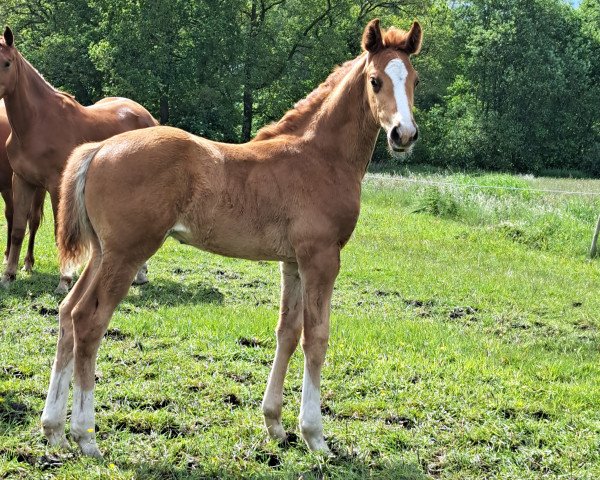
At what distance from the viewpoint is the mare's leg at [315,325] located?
3.69 m

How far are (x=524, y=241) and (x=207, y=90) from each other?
80.3 feet

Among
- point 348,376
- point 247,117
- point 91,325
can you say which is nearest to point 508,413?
point 348,376

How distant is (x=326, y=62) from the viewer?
36562 millimetres

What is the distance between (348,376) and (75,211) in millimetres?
2325

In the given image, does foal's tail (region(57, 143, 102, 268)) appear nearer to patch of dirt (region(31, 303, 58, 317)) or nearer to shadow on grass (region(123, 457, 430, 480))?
shadow on grass (region(123, 457, 430, 480))

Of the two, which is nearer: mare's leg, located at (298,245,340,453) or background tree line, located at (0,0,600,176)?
mare's leg, located at (298,245,340,453)

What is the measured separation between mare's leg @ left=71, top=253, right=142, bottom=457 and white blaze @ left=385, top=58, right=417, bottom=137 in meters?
1.62

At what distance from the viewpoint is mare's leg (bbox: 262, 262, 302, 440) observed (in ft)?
12.7

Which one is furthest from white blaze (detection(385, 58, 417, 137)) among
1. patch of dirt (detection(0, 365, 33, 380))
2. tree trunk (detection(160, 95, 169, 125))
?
tree trunk (detection(160, 95, 169, 125))

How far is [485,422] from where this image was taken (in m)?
4.13

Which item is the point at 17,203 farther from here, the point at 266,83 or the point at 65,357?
the point at 266,83

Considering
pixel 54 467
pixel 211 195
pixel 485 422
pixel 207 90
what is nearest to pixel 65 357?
pixel 54 467

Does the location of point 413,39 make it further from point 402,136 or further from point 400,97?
point 402,136

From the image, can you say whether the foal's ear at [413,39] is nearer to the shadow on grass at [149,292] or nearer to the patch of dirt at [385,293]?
the shadow on grass at [149,292]
